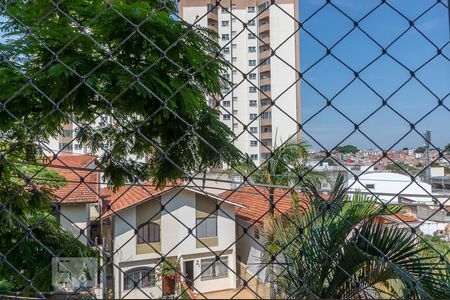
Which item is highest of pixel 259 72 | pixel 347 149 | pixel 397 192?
pixel 259 72

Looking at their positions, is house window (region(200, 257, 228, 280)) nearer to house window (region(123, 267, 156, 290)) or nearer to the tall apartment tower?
house window (region(123, 267, 156, 290))

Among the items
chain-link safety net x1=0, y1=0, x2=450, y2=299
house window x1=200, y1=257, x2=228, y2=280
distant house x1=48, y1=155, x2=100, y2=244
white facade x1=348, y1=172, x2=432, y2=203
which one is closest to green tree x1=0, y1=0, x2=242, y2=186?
chain-link safety net x1=0, y1=0, x2=450, y2=299

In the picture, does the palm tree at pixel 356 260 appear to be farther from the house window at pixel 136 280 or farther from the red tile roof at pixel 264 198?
the house window at pixel 136 280

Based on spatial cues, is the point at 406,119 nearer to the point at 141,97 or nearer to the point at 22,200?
the point at 141,97

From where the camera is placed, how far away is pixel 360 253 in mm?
→ 807

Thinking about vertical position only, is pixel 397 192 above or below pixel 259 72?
below

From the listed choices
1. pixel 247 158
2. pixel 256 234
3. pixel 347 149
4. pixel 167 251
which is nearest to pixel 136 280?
pixel 167 251

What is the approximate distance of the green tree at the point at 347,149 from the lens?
66cm

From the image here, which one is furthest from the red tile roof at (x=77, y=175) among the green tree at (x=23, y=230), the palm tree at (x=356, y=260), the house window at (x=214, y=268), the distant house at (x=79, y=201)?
the palm tree at (x=356, y=260)

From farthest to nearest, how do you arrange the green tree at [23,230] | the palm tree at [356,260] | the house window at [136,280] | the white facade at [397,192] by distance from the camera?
the green tree at [23,230]
the palm tree at [356,260]
the white facade at [397,192]
the house window at [136,280]

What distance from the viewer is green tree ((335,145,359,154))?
66 cm

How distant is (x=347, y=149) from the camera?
2.25ft

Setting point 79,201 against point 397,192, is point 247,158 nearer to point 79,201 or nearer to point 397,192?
point 397,192

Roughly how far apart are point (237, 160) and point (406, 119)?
725 millimetres
